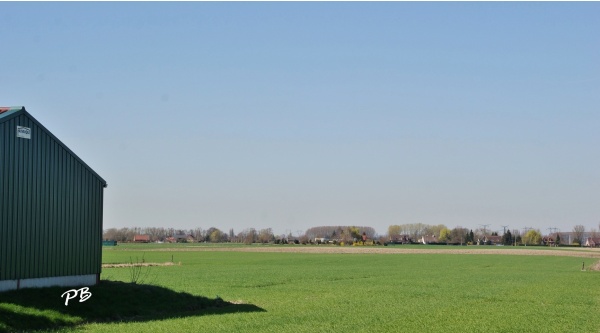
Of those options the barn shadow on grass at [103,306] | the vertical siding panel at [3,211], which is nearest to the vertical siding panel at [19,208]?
the vertical siding panel at [3,211]

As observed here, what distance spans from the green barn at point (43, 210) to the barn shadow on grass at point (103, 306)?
83cm

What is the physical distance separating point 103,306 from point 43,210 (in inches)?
166

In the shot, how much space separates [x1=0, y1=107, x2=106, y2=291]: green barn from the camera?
27.2 metres

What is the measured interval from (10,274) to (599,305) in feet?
90.9

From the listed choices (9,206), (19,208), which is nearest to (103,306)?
(19,208)

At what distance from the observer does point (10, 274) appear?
27094mm

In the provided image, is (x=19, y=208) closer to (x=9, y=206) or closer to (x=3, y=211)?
(x=9, y=206)

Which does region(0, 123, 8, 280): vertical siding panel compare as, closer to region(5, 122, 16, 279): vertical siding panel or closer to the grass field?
region(5, 122, 16, 279): vertical siding panel

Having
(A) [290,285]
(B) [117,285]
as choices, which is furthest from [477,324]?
(A) [290,285]

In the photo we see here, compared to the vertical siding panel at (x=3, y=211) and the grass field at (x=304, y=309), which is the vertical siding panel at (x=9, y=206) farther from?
the grass field at (x=304, y=309)

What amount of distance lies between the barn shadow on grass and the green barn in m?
0.83

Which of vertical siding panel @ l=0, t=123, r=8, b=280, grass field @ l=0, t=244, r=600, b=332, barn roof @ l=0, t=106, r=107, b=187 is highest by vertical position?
barn roof @ l=0, t=106, r=107, b=187

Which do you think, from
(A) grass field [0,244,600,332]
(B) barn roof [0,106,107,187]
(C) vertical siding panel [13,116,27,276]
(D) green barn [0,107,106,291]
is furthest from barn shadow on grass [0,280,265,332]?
(B) barn roof [0,106,107,187]

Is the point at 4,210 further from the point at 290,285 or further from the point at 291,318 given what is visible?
the point at 290,285
